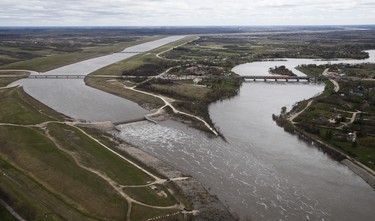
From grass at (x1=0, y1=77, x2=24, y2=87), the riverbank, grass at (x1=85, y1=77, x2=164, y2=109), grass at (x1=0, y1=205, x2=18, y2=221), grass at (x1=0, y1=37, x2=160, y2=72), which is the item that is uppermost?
grass at (x1=0, y1=205, x2=18, y2=221)

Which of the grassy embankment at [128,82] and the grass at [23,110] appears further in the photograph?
the grassy embankment at [128,82]

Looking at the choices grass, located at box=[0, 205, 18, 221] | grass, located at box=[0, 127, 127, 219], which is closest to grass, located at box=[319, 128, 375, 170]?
grass, located at box=[0, 127, 127, 219]

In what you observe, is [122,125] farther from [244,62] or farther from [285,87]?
[244,62]

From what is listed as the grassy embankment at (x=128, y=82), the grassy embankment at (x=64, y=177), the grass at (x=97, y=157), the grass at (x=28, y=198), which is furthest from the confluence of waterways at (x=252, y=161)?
the grass at (x=28, y=198)

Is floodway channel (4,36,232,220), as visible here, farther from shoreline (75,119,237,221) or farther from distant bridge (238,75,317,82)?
distant bridge (238,75,317,82)

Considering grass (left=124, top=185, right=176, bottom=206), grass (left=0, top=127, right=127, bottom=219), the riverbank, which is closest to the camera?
grass (left=0, top=127, right=127, bottom=219)

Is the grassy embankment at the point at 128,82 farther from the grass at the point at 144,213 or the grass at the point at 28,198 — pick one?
the grass at the point at 144,213
